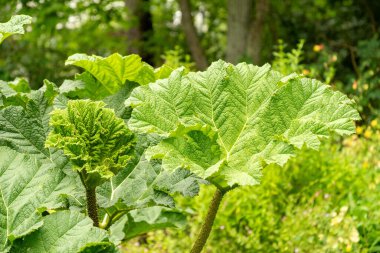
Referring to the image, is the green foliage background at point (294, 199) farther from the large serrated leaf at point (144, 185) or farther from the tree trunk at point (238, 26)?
the tree trunk at point (238, 26)

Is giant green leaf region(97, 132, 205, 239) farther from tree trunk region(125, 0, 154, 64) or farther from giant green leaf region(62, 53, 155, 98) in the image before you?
tree trunk region(125, 0, 154, 64)

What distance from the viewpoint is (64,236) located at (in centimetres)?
150

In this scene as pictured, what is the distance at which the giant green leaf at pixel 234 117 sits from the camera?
1.59 m

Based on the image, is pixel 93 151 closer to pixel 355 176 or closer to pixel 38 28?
pixel 355 176

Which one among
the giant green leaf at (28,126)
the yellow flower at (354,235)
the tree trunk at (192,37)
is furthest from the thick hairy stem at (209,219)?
the tree trunk at (192,37)

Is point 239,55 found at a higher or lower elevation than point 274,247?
lower

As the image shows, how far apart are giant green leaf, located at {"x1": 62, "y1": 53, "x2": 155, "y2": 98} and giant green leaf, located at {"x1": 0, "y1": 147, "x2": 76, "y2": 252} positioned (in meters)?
0.47

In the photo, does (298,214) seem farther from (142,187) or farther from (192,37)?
(192,37)

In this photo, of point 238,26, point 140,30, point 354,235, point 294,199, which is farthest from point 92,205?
point 140,30

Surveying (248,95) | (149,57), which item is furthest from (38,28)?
(248,95)

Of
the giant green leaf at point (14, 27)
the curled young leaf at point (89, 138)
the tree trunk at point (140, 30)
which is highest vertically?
the giant green leaf at point (14, 27)

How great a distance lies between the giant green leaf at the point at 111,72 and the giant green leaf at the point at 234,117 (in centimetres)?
34

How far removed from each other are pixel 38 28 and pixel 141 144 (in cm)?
567

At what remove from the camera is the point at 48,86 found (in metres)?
2.05
